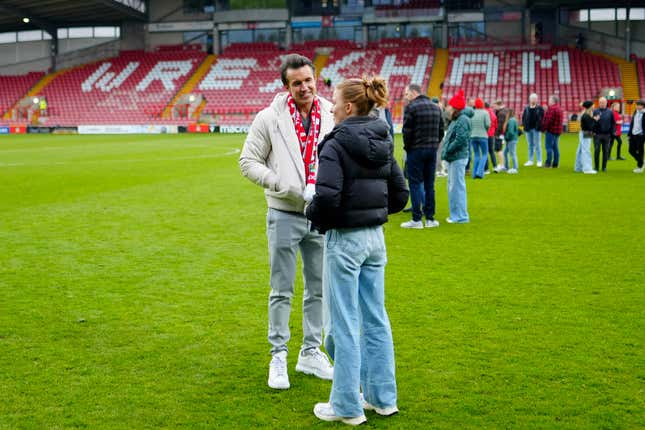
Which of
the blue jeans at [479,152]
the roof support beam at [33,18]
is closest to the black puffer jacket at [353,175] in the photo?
the blue jeans at [479,152]

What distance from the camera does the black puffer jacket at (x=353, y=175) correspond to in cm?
420

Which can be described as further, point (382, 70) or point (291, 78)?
point (382, 70)

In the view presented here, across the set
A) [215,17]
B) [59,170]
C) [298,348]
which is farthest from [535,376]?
[215,17]

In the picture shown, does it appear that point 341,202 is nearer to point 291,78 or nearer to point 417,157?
point 291,78

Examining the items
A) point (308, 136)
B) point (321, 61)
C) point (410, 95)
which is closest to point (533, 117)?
point (410, 95)

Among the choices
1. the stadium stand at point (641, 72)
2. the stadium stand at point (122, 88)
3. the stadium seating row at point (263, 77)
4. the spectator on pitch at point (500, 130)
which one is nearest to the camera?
the spectator on pitch at point (500, 130)

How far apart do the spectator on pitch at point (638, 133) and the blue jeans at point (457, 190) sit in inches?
362

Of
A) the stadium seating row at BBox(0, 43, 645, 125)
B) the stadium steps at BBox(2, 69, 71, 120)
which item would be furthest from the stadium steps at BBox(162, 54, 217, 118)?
the stadium steps at BBox(2, 69, 71, 120)

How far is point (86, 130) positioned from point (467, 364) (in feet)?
158

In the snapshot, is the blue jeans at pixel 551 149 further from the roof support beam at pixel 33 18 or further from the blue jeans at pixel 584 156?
the roof support beam at pixel 33 18

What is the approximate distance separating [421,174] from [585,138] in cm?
996

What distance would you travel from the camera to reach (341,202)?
430 cm

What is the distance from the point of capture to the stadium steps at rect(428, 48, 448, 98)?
5109 centimetres

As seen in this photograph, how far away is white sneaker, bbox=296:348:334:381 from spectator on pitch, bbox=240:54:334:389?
0.02 metres
